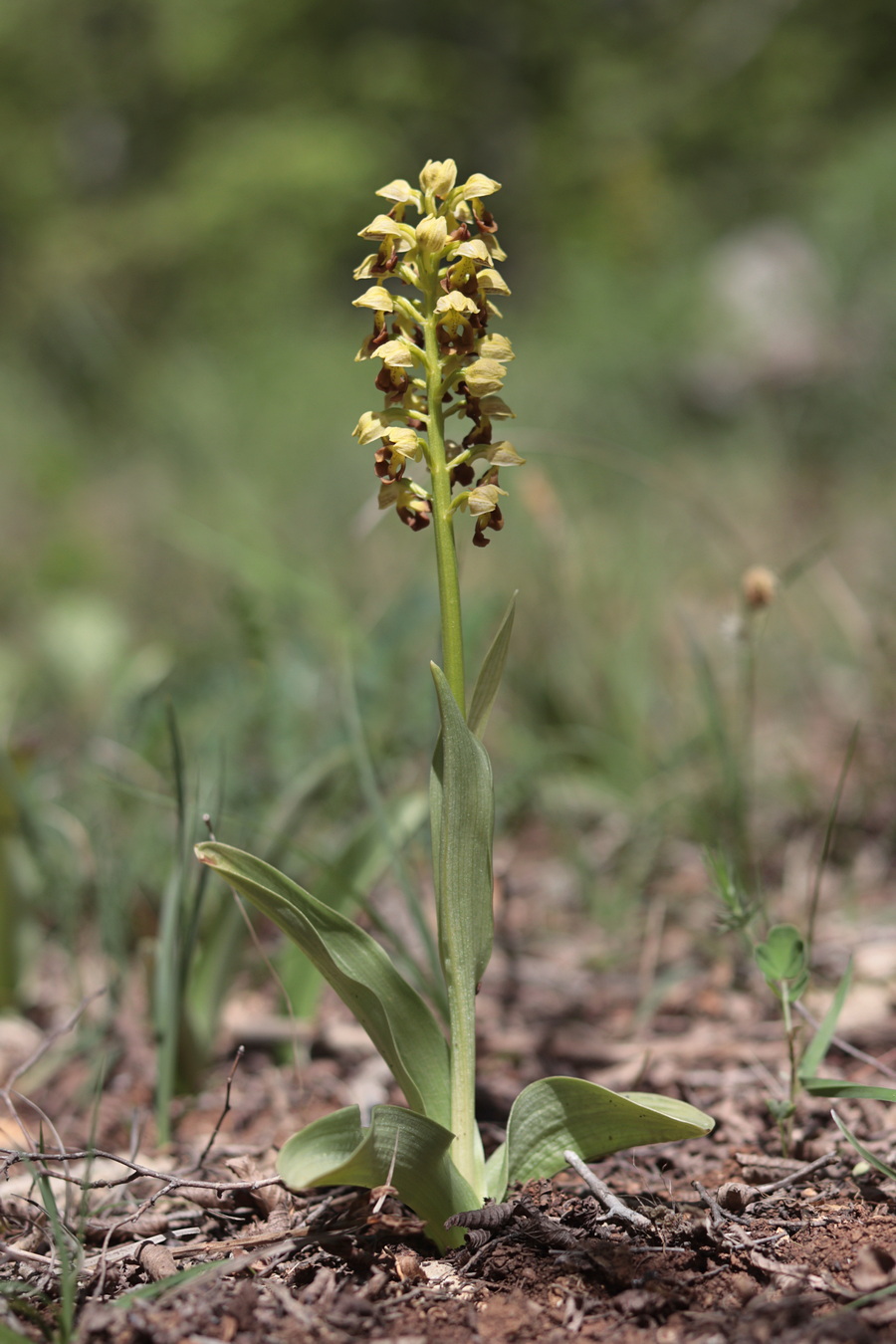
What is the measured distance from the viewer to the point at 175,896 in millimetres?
1501

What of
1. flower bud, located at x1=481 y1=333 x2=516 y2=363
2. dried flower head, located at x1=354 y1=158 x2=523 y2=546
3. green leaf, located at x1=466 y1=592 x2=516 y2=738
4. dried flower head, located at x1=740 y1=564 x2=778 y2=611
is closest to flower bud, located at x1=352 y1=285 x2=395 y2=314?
dried flower head, located at x1=354 y1=158 x2=523 y2=546

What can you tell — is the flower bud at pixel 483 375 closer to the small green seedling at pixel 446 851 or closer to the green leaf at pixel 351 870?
the small green seedling at pixel 446 851

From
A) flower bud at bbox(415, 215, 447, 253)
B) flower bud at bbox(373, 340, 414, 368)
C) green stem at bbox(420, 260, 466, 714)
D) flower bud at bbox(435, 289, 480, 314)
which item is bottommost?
green stem at bbox(420, 260, 466, 714)

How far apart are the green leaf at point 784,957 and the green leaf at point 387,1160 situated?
44 centimetres

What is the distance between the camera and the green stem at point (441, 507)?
3.61ft

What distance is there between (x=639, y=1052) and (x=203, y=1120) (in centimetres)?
71

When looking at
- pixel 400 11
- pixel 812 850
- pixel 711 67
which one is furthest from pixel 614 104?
pixel 812 850

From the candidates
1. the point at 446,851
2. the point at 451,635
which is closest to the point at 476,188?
the point at 451,635

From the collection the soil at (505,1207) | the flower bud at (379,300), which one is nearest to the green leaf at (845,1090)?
the soil at (505,1207)

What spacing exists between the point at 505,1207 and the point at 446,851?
392 mm

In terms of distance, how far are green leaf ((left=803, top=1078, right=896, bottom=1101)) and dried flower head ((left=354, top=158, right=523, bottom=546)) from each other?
0.75 metres

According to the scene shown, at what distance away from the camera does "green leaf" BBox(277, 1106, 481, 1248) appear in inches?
38.7

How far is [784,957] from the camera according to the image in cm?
122

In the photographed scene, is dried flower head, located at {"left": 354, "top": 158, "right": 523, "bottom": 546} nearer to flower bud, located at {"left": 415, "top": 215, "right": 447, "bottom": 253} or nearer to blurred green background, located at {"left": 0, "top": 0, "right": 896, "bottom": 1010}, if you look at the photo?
flower bud, located at {"left": 415, "top": 215, "right": 447, "bottom": 253}
